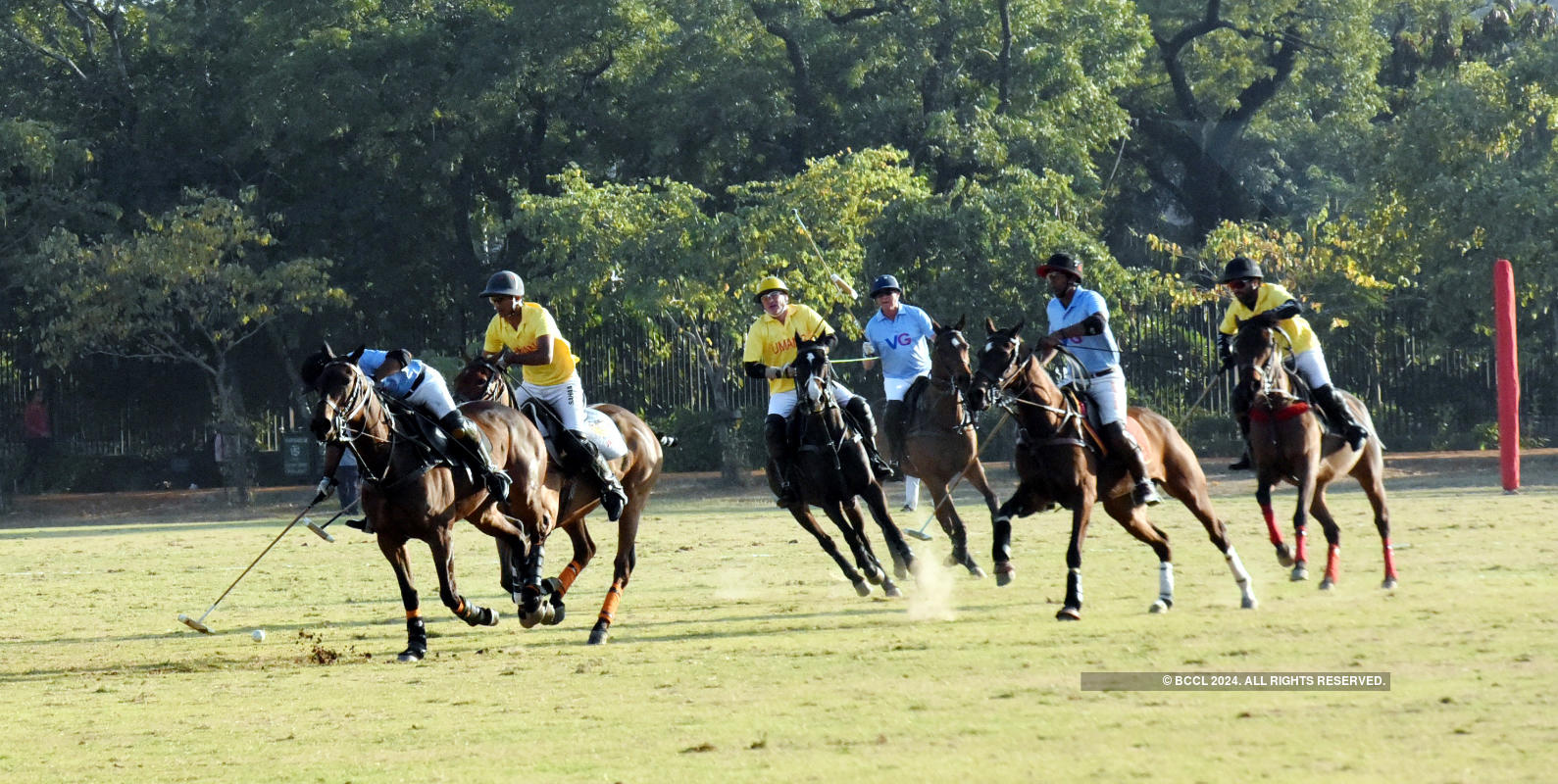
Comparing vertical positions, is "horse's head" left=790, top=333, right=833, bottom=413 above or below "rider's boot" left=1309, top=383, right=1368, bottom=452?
above

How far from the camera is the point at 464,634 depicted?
12.0m

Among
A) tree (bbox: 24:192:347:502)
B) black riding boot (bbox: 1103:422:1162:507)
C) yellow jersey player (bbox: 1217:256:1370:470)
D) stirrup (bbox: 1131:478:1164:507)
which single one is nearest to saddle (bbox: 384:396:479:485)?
black riding boot (bbox: 1103:422:1162:507)

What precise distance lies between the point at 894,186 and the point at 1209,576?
16.1m

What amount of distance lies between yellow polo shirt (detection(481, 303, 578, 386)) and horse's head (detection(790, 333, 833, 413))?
1555 millimetres

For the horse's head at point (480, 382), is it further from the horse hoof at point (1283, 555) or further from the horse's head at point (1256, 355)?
the horse hoof at point (1283, 555)

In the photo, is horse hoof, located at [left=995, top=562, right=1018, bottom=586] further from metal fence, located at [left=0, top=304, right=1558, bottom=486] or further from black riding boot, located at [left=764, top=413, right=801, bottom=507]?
metal fence, located at [left=0, top=304, right=1558, bottom=486]

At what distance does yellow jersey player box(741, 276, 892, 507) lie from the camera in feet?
43.6

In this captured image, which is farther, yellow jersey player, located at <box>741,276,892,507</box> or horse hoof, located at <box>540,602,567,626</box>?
yellow jersey player, located at <box>741,276,892,507</box>

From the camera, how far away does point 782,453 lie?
13328 mm

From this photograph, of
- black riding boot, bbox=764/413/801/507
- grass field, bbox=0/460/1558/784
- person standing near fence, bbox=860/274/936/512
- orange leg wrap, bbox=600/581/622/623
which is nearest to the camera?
grass field, bbox=0/460/1558/784

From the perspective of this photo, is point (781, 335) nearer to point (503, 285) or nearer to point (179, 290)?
point (503, 285)

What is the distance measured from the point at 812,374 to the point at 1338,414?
3.51 metres

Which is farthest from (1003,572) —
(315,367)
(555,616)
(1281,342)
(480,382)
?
(315,367)

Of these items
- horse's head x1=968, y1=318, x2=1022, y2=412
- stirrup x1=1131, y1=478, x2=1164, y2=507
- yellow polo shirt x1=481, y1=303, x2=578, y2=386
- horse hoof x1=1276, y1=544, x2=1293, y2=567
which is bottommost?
horse hoof x1=1276, y1=544, x2=1293, y2=567
